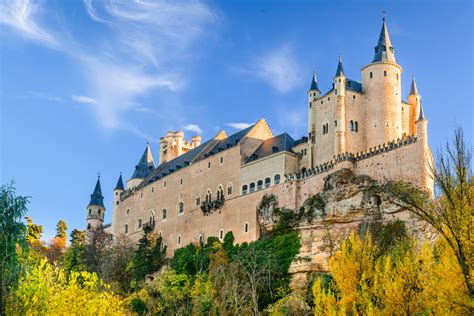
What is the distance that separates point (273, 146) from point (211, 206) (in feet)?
30.4

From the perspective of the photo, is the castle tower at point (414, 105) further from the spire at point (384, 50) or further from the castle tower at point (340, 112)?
the castle tower at point (340, 112)

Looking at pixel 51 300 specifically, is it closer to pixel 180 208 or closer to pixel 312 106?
pixel 312 106

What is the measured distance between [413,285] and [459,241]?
6.93 metres

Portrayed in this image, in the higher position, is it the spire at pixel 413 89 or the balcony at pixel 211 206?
the spire at pixel 413 89

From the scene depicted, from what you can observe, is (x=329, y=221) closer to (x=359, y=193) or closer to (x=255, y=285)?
(x=359, y=193)

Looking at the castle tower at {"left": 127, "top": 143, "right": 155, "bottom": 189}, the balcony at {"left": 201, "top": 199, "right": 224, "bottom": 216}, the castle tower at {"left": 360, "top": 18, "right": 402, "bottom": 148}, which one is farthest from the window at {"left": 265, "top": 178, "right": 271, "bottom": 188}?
the castle tower at {"left": 127, "top": 143, "right": 155, "bottom": 189}

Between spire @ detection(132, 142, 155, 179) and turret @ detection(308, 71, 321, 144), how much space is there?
33.5 metres

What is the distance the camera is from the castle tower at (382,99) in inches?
2514

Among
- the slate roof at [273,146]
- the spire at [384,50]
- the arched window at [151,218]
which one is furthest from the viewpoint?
the arched window at [151,218]

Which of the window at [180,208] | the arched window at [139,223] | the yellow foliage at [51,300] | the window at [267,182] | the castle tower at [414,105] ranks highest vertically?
the castle tower at [414,105]

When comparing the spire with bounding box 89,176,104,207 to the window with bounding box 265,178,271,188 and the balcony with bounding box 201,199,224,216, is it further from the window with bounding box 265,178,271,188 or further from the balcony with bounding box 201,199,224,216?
the window with bounding box 265,178,271,188

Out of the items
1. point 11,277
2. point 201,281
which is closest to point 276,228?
point 201,281

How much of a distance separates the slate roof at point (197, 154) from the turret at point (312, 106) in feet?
32.4

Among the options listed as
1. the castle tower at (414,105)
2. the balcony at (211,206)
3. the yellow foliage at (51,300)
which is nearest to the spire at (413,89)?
the castle tower at (414,105)
